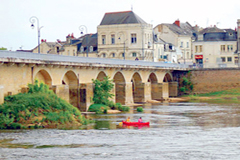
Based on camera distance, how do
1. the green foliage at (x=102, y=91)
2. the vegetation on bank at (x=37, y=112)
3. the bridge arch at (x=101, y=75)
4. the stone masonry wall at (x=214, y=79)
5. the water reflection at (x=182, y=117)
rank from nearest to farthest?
the vegetation on bank at (x=37, y=112) < the water reflection at (x=182, y=117) < the green foliage at (x=102, y=91) < the bridge arch at (x=101, y=75) < the stone masonry wall at (x=214, y=79)

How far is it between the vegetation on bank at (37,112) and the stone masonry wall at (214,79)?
41825mm

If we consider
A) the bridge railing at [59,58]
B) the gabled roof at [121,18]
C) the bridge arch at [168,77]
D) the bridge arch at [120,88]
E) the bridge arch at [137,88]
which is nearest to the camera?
the bridge railing at [59,58]

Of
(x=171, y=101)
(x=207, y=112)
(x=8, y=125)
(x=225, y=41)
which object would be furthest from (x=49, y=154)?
(x=225, y=41)

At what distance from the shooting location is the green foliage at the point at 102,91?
61.3m

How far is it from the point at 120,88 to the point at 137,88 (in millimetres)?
6333

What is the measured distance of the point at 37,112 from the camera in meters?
45.2

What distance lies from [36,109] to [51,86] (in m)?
9.24

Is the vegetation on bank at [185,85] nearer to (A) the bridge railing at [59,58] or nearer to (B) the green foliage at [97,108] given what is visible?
(A) the bridge railing at [59,58]

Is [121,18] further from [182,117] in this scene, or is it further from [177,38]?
[182,117]

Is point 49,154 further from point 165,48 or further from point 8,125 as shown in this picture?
point 165,48

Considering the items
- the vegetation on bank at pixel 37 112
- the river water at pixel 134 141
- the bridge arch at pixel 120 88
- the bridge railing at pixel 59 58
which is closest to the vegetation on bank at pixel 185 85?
the bridge railing at pixel 59 58

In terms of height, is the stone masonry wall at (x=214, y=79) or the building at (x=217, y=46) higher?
the building at (x=217, y=46)

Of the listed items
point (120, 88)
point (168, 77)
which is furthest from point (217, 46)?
point (120, 88)

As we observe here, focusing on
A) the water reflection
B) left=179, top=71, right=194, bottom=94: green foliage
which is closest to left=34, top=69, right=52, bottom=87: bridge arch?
the water reflection
